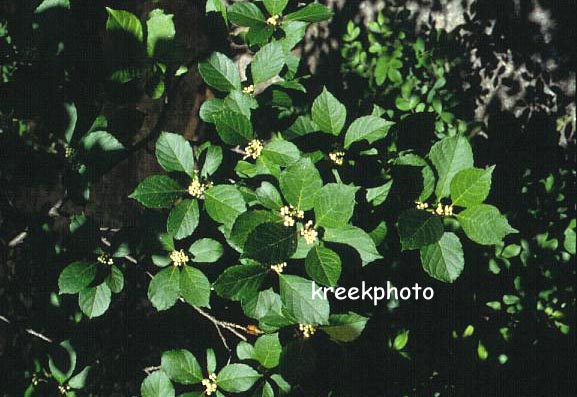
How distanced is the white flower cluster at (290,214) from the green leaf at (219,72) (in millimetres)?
492

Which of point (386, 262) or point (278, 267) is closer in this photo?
point (278, 267)

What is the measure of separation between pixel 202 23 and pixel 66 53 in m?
0.50

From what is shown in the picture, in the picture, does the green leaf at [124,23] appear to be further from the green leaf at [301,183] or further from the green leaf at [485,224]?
the green leaf at [485,224]

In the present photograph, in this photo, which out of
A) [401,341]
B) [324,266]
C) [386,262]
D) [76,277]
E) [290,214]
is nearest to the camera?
[324,266]

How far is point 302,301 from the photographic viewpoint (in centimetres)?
130

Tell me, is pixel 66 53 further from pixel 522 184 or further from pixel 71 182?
pixel 522 184

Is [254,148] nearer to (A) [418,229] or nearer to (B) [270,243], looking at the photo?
(B) [270,243]

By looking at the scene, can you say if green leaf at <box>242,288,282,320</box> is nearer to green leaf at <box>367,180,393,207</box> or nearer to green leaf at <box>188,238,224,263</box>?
green leaf at <box>188,238,224,263</box>

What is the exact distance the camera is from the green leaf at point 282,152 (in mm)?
1414

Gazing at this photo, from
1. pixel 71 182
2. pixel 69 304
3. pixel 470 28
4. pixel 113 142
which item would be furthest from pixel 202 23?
pixel 470 28

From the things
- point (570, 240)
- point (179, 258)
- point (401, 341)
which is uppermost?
point (179, 258)

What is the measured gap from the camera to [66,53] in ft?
4.93

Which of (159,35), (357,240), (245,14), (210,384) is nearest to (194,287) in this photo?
(210,384)

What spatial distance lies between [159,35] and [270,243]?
0.77 metres
